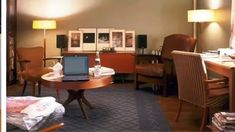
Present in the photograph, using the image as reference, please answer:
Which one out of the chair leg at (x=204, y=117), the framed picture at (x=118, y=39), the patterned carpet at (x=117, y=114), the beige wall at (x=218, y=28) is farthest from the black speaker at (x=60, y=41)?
the chair leg at (x=204, y=117)

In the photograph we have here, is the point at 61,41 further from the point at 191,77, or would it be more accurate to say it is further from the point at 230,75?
the point at 230,75

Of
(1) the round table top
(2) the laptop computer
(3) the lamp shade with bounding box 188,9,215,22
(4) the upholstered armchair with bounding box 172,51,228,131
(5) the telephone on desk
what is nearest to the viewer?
(4) the upholstered armchair with bounding box 172,51,228,131

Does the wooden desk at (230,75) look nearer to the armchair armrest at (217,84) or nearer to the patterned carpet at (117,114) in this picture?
the armchair armrest at (217,84)

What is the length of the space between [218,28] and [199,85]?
6.83 ft

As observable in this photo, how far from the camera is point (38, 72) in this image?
16.3 ft

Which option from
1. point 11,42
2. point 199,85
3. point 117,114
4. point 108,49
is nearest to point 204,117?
point 199,85

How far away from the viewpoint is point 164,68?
17.1 feet

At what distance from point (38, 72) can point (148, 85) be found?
215 centimetres

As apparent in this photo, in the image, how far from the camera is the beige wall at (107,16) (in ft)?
21.6

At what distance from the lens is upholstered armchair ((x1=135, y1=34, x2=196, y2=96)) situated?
5.24 m

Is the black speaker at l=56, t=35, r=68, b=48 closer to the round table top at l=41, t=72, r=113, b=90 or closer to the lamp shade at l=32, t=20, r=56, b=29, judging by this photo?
the lamp shade at l=32, t=20, r=56, b=29

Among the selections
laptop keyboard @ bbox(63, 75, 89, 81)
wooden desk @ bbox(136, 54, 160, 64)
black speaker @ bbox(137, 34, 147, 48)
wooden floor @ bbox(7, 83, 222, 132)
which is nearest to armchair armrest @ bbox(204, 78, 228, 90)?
wooden floor @ bbox(7, 83, 222, 132)

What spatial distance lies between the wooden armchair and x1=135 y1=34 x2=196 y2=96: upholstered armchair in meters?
1.56

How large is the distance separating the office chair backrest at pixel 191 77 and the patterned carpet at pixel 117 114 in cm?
43
